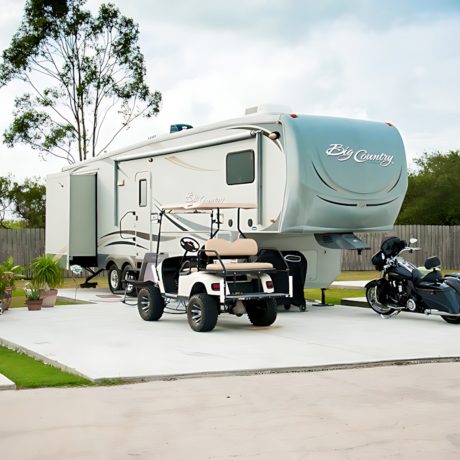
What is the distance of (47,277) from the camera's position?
15.1 metres

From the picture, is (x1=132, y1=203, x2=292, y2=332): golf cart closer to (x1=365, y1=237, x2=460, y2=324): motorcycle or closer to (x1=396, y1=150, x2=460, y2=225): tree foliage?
(x1=365, y1=237, x2=460, y2=324): motorcycle

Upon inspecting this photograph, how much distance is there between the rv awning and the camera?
552 inches

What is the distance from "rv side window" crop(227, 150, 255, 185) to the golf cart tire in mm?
2427

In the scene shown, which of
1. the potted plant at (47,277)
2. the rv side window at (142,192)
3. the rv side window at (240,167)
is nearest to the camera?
the rv side window at (240,167)

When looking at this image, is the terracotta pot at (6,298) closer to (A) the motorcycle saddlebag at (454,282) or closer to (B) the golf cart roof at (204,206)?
(B) the golf cart roof at (204,206)

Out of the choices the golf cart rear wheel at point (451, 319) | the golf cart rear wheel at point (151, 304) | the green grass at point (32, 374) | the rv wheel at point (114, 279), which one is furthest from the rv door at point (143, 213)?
the green grass at point (32, 374)

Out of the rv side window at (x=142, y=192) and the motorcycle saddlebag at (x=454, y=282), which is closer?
the motorcycle saddlebag at (x=454, y=282)

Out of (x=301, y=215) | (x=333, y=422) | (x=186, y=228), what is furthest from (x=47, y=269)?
(x=333, y=422)

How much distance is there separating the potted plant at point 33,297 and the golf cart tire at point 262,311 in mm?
4164

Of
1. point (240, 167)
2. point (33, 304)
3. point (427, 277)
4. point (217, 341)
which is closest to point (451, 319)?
point (427, 277)

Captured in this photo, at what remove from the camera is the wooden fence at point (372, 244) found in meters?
26.4

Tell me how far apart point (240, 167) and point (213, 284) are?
3.33m

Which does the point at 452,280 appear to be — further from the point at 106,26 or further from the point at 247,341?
the point at 106,26

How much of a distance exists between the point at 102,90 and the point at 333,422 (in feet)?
91.4
